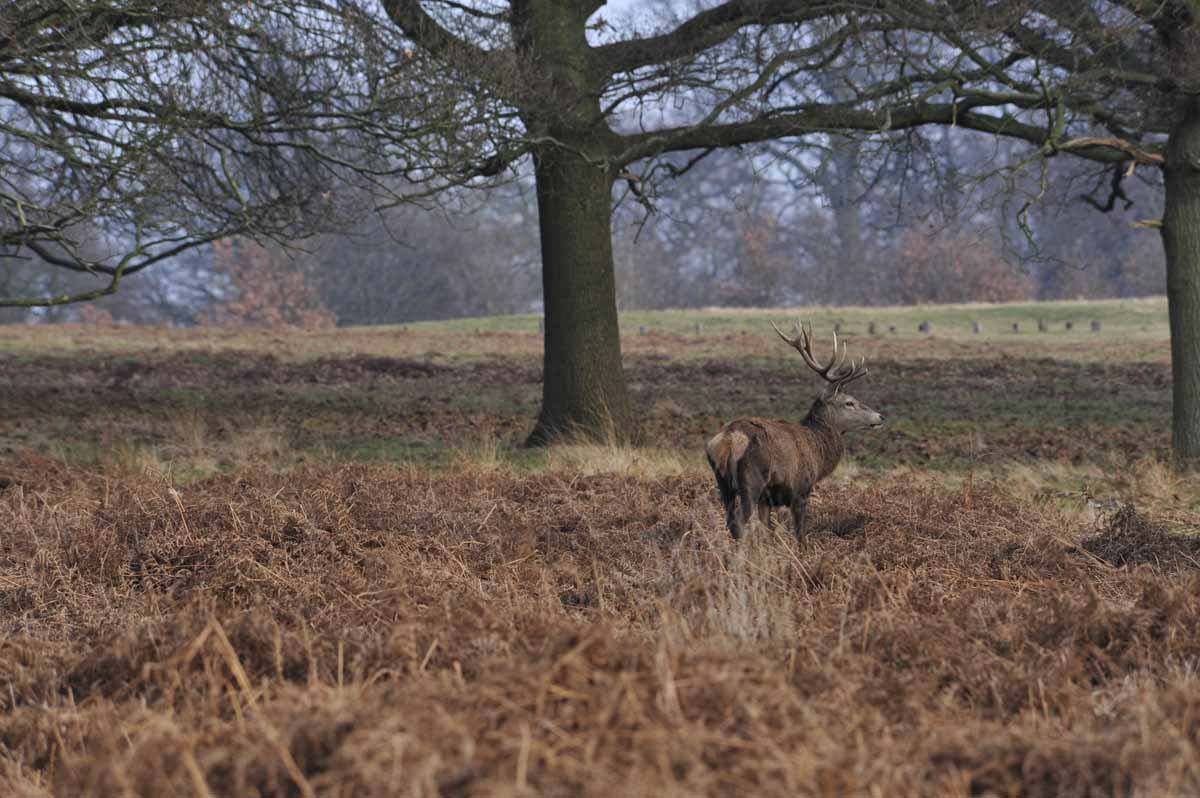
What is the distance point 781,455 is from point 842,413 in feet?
4.48

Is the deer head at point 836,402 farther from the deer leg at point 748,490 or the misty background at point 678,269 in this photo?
the misty background at point 678,269

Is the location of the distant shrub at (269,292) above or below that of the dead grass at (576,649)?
above

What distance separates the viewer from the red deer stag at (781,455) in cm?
766

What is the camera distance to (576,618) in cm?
541

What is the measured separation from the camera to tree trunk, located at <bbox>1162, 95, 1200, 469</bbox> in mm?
11914

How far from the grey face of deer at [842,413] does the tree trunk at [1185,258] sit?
4836mm

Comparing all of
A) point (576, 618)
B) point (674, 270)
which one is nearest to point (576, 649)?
point (576, 618)

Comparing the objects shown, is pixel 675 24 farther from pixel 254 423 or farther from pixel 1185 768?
pixel 1185 768

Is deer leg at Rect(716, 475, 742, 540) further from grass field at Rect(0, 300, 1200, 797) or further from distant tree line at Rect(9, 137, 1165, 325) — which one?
distant tree line at Rect(9, 137, 1165, 325)

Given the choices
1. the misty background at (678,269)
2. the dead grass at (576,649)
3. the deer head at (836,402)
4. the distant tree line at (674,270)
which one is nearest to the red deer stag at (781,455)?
the deer head at (836,402)

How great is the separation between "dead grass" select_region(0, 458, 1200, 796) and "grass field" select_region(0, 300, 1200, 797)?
0.06 feet

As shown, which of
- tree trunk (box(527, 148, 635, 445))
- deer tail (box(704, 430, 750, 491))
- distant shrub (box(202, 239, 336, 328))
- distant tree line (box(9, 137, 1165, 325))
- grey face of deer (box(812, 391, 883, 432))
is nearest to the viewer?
deer tail (box(704, 430, 750, 491))

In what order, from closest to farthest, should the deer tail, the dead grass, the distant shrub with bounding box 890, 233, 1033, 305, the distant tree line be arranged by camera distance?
the dead grass < the deer tail < the distant tree line < the distant shrub with bounding box 890, 233, 1033, 305

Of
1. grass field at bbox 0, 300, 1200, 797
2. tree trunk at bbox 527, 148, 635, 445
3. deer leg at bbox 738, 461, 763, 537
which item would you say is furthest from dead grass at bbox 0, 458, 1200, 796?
tree trunk at bbox 527, 148, 635, 445
